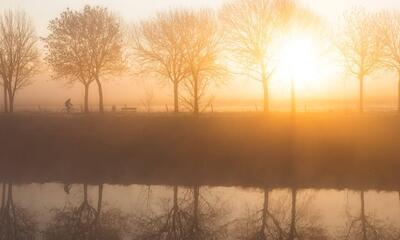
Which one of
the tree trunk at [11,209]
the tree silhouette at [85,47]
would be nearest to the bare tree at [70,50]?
the tree silhouette at [85,47]

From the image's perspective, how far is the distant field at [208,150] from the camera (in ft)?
159

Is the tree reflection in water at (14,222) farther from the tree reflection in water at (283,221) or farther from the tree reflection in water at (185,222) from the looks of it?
the tree reflection in water at (283,221)

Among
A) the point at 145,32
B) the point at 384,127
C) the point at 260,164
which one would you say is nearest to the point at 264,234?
the point at 260,164

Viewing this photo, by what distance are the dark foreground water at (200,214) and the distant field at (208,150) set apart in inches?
159

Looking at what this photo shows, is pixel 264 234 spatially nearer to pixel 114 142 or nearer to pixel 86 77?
pixel 114 142

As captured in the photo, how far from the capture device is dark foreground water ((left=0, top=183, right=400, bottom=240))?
31.7 m

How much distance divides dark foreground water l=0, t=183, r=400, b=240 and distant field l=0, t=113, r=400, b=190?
405cm

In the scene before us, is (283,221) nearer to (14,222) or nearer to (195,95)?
(14,222)

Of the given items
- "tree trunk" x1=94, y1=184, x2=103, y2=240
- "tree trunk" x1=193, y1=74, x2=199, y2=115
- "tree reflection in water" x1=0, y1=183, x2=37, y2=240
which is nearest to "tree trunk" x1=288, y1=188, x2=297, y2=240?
"tree trunk" x1=94, y1=184, x2=103, y2=240

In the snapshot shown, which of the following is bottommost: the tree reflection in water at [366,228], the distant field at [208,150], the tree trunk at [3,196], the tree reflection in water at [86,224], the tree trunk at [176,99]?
the tree reflection in water at [366,228]

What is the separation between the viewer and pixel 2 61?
260 ft

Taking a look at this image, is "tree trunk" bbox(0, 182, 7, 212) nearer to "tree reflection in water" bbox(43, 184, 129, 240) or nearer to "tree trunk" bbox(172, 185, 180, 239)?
"tree reflection in water" bbox(43, 184, 129, 240)

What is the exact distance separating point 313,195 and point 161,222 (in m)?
11.9

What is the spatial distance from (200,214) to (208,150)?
18082 mm
